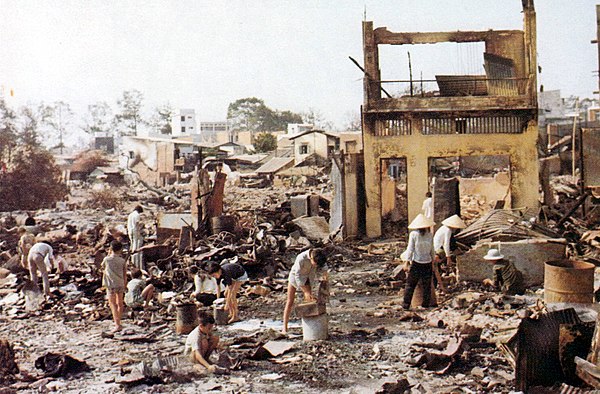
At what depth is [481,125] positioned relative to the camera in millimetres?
20359

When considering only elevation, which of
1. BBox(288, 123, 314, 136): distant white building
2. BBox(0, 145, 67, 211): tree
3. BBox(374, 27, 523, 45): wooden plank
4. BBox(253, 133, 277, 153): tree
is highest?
BBox(288, 123, 314, 136): distant white building

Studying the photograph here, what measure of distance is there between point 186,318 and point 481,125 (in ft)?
43.0

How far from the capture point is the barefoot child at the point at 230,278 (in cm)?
1042

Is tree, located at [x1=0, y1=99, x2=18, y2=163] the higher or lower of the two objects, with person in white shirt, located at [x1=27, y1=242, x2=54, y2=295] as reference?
higher

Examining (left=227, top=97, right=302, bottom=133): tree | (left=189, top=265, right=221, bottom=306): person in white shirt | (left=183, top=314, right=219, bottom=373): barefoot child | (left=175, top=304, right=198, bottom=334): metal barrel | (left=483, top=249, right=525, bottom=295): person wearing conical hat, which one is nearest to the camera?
(left=183, top=314, right=219, bottom=373): barefoot child

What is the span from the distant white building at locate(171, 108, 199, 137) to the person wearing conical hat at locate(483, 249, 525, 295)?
83613 millimetres

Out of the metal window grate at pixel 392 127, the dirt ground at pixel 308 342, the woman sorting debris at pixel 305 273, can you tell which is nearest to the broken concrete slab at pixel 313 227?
the metal window grate at pixel 392 127

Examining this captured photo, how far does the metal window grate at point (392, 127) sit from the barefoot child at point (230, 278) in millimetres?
10718

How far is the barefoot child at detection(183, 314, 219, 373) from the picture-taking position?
26.5 ft

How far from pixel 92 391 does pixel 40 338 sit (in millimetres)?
Result: 3293

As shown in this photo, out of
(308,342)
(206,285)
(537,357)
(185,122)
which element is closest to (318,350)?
(308,342)

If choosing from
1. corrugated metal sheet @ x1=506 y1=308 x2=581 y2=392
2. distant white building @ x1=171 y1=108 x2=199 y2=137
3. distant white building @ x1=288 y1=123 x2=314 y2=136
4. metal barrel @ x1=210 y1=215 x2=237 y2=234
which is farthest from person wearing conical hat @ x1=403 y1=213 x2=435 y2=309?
distant white building @ x1=171 y1=108 x2=199 y2=137

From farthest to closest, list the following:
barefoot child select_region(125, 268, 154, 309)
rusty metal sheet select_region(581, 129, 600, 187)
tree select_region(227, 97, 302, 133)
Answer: tree select_region(227, 97, 302, 133) → rusty metal sheet select_region(581, 129, 600, 187) → barefoot child select_region(125, 268, 154, 309)

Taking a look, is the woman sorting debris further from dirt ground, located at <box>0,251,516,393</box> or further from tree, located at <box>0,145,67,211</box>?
tree, located at <box>0,145,67,211</box>
